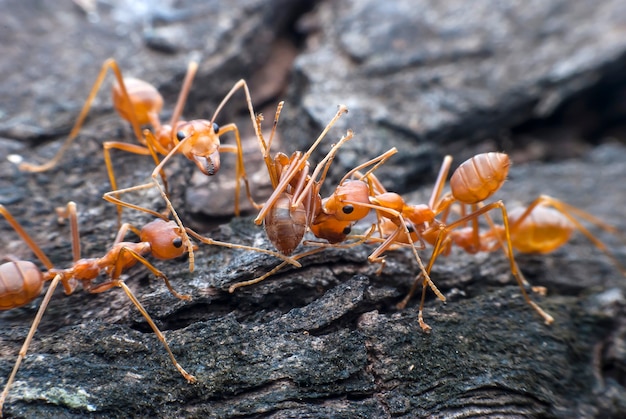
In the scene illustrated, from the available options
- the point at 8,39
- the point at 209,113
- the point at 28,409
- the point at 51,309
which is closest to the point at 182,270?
the point at 51,309

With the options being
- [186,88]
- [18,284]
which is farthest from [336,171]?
[18,284]

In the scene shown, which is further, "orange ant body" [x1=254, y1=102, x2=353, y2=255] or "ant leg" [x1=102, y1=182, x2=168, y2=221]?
"ant leg" [x1=102, y1=182, x2=168, y2=221]

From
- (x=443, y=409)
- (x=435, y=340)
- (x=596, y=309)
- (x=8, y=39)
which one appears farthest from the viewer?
(x=8, y=39)

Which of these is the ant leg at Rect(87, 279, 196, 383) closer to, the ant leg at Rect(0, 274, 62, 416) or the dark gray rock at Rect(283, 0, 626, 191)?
the ant leg at Rect(0, 274, 62, 416)

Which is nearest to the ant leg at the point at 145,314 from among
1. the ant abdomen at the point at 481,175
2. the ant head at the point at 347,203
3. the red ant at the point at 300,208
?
the red ant at the point at 300,208

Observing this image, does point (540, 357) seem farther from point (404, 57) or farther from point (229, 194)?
point (404, 57)

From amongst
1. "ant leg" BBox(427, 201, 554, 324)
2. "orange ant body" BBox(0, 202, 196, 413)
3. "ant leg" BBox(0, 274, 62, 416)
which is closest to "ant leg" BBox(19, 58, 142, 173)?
"orange ant body" BBox(0, 202, 196, 413)

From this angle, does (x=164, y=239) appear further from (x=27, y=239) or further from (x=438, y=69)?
(x=438, y=69)
